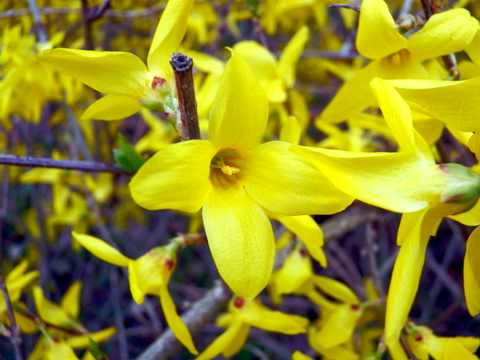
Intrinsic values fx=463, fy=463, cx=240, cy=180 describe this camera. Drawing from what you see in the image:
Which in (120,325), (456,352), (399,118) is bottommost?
(120,325)

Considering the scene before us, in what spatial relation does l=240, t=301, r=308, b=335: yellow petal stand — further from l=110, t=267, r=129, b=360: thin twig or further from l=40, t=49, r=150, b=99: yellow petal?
l=110, t=267, r=129, b=360: thin twig

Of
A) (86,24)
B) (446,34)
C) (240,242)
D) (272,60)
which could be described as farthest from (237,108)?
(86,24)

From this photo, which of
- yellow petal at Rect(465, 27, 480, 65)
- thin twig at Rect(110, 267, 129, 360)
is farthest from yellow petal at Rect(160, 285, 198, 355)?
thin twig at Rect(110, 267, 129, 360)

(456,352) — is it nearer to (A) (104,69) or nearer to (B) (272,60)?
(A) (104,69)

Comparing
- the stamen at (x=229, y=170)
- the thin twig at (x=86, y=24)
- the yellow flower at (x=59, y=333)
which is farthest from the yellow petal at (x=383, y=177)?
the thin twig at (x=86, y=24)

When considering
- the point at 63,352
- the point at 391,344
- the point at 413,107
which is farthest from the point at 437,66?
the point at 63,352

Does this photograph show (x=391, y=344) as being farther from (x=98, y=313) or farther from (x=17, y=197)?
(x=17, y=197)

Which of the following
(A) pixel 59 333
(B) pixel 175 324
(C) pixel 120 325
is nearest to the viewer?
(B) pixel 175 324
